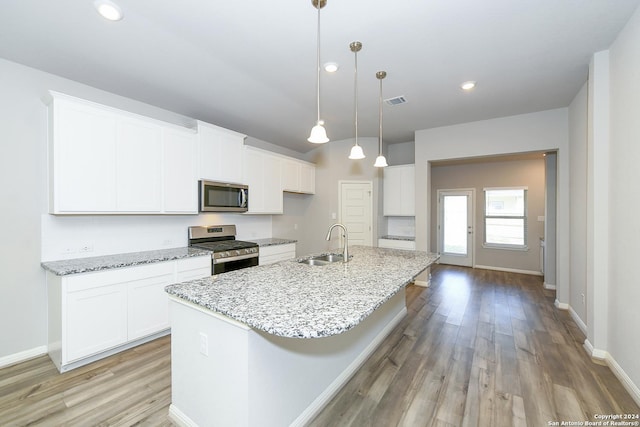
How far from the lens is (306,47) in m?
2.29

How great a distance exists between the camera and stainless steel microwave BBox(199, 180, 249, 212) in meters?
3.40

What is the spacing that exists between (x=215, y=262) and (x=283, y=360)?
2.01 metres

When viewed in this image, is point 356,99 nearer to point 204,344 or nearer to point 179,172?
point 179,172

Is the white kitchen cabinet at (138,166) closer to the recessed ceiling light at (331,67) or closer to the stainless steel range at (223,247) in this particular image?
the stainless steel range at (223,247)

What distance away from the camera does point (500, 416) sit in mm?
1785

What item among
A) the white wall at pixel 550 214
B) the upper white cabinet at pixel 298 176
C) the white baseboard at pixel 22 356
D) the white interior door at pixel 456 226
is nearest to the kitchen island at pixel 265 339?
the white baseboard at pixel 22 356

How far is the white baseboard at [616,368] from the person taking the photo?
1.95 metres

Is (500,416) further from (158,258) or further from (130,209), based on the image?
(130,209)

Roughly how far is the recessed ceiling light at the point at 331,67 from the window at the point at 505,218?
537 centimetres

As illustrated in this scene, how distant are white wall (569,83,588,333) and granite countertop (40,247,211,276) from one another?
14.7 feet

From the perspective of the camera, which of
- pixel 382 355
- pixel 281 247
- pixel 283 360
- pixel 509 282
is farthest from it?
pixel 509 282

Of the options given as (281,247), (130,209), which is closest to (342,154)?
(281,247)

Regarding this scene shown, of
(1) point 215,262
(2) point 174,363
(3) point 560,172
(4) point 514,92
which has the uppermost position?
(4) point 514,92

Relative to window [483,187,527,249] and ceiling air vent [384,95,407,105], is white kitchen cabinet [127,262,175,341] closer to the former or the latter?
ceiling air vent [384,95,407,105]
